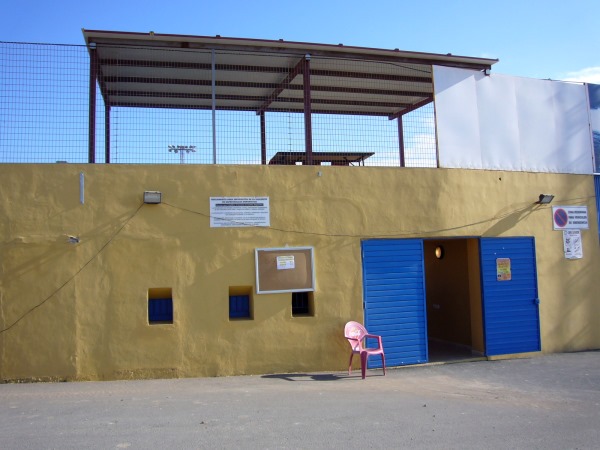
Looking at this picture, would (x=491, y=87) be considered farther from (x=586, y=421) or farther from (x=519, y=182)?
(x=586, y=421)

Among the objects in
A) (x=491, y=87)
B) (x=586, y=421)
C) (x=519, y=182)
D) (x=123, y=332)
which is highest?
(x=491, y=87)

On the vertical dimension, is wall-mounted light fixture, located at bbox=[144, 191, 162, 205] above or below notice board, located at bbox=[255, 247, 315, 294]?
above

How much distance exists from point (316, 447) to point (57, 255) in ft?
17.4

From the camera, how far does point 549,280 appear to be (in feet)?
34.7

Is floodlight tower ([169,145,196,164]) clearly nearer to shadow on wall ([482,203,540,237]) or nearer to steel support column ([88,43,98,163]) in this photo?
steel support column ([88,43,98,163])

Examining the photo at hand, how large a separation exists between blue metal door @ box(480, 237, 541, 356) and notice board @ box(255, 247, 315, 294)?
355cm

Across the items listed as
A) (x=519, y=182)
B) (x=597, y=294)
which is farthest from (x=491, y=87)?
(x=597, y=294)

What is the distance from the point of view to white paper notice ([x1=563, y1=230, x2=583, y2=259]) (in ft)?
35.6

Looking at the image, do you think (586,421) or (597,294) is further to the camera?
(597,294)

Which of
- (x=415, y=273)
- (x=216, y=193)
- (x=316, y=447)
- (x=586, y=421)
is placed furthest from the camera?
(x=415, y=273)

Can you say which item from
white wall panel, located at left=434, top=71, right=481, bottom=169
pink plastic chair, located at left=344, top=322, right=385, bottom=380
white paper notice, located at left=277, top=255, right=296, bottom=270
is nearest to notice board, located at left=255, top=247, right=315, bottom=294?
white paper notice, located at left=277, top=255, right=296, bottom=270

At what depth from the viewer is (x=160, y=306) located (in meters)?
8.63

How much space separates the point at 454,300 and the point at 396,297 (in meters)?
2.85

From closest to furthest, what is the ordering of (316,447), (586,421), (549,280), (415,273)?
1. (316,447)
2. (586,421)
3. (415,273)
4. (549,280)
